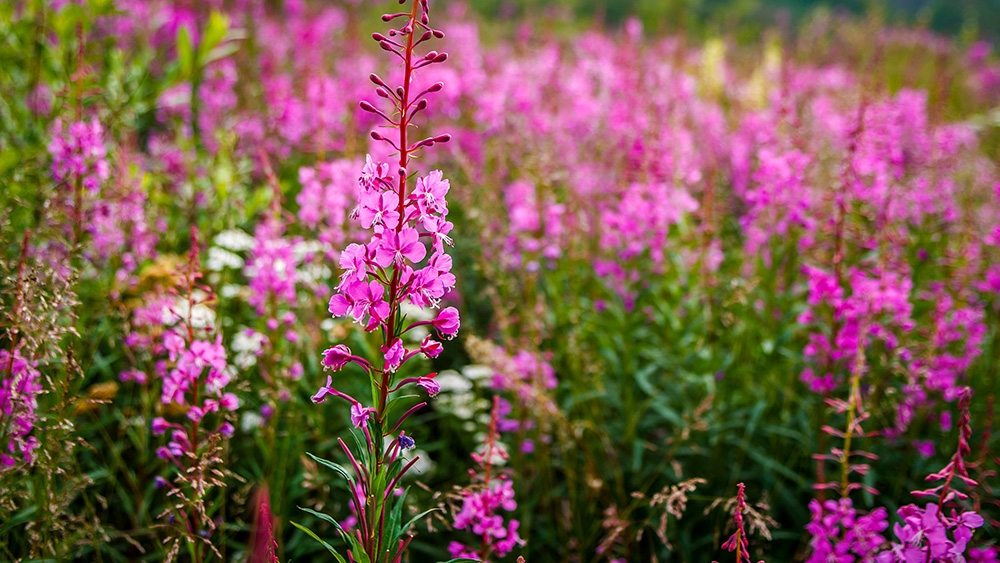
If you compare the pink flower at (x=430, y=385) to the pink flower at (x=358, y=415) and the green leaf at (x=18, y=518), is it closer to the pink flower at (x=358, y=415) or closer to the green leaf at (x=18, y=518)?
the pink flower at (x=358, y=415)

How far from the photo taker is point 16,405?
5.45 feet

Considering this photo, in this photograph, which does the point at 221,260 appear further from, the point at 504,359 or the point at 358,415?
the point at 358,415

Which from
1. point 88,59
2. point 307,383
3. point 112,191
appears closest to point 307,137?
point 88,59

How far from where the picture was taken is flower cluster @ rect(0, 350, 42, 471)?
168 centimetres

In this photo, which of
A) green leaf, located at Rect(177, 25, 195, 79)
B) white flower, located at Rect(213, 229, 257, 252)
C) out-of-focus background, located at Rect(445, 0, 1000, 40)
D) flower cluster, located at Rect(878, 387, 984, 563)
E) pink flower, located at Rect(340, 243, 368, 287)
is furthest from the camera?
out-of-focus background, located at Rect(445, 0, 1000, 40)

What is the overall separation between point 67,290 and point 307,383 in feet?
4.01

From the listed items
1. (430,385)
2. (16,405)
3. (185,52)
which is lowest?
(16,405)

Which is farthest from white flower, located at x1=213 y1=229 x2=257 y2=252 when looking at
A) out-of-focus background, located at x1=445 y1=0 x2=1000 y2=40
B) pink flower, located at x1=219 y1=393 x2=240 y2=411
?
out-of-focus background, located at x1=445 y1=0 x2=1000 y2=40

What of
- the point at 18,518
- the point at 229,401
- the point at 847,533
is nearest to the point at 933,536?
the point at 847,533

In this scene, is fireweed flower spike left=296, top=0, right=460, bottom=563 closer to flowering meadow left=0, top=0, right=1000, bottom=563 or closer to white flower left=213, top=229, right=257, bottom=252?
flowering meadow left=0, top=0, right=1000, bottom=563

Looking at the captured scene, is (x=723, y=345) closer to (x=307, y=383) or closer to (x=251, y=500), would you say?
(x=307, y=383)

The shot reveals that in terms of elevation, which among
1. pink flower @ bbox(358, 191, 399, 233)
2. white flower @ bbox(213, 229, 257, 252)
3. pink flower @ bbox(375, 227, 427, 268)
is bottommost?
white flower @ bbox(213, 229, 257, 252)

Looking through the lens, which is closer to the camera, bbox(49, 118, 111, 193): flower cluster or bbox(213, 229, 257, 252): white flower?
bbox(49, 118, 111, 193): flower cluster

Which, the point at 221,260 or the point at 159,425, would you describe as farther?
the point at 221,260
